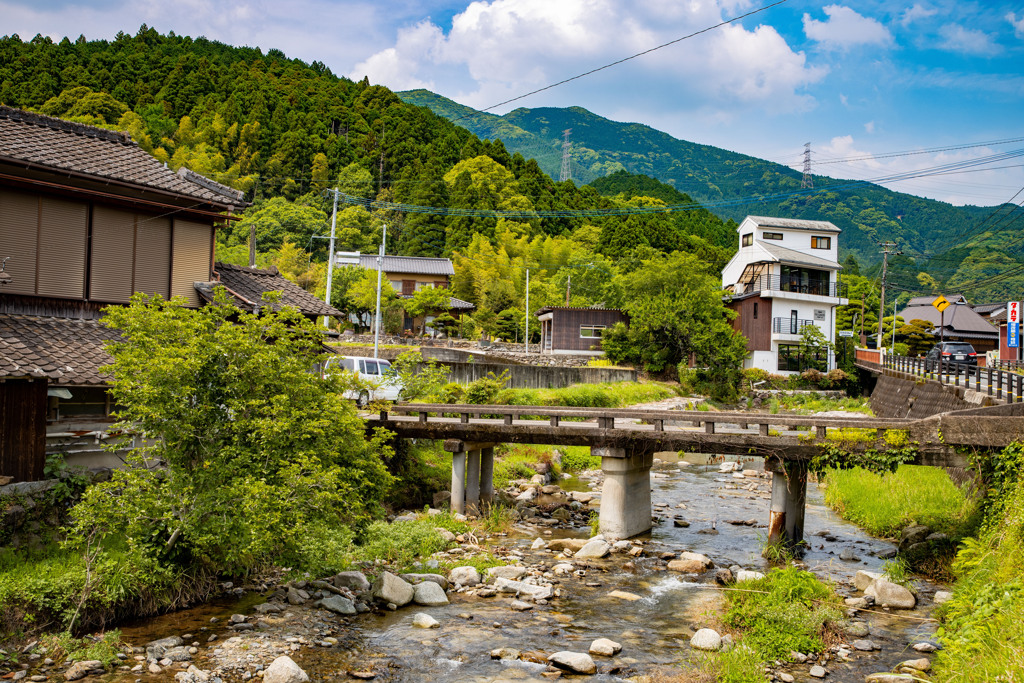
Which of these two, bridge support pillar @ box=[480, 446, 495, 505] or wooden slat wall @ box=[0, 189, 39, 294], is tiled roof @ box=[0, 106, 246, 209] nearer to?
wooden slat wall @ box=[0, 189, 39, 294]

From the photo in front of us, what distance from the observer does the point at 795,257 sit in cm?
5309

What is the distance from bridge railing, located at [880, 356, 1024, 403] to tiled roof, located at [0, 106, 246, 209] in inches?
820

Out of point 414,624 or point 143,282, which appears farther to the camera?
point 143,282

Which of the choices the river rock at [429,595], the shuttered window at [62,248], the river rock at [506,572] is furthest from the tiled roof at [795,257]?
the shuttered window at [62,248]

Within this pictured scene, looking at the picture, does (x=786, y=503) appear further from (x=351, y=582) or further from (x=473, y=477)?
(x=351, y=582)

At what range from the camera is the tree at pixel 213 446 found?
10.0 m

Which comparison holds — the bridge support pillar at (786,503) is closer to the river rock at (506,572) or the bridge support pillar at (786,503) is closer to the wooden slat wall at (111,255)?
the river rock at (506,572)

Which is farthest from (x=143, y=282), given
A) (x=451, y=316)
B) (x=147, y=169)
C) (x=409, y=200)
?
(x=409, y=200)

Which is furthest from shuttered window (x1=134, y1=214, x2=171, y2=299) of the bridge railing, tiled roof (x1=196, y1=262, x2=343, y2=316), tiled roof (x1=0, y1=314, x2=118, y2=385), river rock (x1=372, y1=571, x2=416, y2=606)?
the bridge railing

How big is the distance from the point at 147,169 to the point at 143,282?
8.66 ft

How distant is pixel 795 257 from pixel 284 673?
51685 mm

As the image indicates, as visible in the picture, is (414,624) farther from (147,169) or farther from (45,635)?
(147,169)

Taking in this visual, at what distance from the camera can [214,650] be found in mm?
9555

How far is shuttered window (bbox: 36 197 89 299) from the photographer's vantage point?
544 inches
